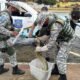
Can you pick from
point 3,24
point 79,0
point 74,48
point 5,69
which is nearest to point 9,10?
point 3,24

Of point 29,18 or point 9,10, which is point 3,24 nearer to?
point 9,10

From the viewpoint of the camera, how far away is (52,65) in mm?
8289

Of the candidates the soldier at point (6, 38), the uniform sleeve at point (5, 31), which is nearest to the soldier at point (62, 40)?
the uniform sleeve at point (5, 31)

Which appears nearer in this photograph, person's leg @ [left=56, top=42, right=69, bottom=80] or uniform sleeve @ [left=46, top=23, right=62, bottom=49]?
uniform sleeve @ [left=46, top=23, right=62, bottom=49]

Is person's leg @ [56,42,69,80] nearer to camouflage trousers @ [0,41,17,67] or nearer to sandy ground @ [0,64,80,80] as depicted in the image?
sandy ground @ [0,64,80,80]

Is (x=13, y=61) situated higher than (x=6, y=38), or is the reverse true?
(x=6, y=38)

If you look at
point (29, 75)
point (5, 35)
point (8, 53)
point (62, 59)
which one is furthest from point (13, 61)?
point (62, 59)

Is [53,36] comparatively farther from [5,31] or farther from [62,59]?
[5,31]

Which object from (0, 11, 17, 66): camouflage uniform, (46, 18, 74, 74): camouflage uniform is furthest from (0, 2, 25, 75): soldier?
(46, 18, 74, 74): camouflage uniform

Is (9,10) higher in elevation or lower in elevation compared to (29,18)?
higher

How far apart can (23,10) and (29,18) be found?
21.0 inches

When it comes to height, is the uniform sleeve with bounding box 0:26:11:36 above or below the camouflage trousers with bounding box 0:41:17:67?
above

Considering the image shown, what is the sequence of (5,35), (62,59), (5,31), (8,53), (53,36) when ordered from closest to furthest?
(53,36) → (62,59) → (5,31) → (5,35) → (8,53)

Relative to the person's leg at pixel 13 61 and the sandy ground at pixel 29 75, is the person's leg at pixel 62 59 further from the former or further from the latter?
the person's leg at pixel 13 61
